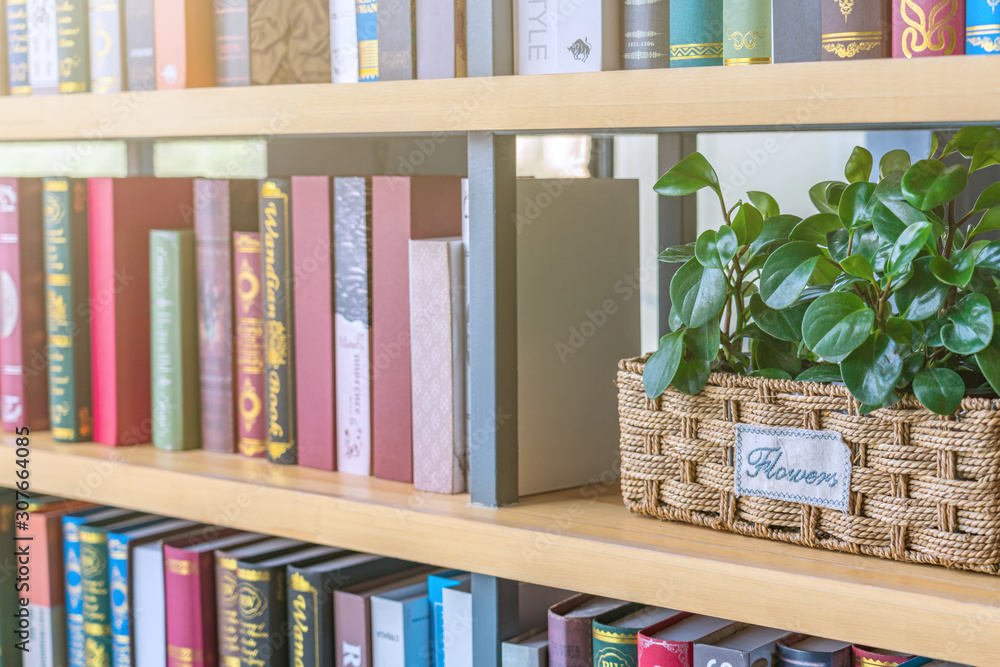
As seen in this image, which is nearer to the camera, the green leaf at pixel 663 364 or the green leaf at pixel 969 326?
the green leaf at pixel 969 326

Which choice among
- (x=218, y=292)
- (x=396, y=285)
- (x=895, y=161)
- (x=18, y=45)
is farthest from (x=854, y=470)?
(x=18, y=45)

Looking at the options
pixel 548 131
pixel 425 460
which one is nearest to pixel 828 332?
pixel 548 131

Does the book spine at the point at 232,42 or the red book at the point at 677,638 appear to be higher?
the book spine at the point at 232,42

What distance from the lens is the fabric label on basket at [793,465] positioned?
80 centimetres

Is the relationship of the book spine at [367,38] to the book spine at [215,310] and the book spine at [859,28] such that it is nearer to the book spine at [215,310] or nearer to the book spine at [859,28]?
the book spine at [215,310]

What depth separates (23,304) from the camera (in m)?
1.27

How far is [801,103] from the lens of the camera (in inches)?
30.4

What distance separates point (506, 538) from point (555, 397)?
0.17 m

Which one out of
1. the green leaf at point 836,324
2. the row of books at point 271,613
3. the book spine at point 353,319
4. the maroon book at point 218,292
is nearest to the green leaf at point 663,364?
the green leaf at point 836,324

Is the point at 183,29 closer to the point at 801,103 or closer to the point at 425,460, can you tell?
the point at 425,460

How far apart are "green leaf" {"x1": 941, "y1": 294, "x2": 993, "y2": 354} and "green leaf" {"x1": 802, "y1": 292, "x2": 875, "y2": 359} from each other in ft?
0.18

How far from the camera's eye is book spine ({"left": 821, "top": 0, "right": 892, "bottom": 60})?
2.58ft

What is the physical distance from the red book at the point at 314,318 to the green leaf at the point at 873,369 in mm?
551

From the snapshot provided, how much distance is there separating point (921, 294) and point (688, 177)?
0.67ft
